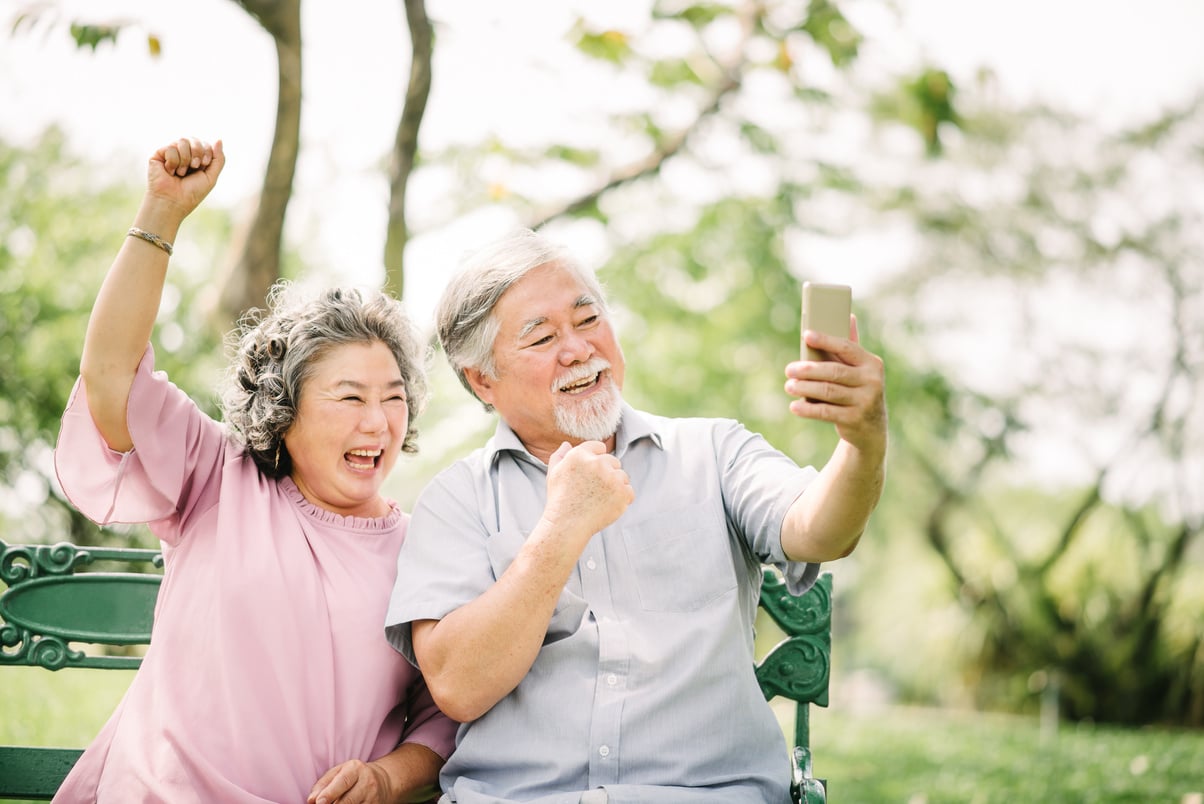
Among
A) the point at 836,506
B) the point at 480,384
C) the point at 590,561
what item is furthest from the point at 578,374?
the point at 836,506

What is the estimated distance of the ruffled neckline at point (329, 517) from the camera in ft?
8.67

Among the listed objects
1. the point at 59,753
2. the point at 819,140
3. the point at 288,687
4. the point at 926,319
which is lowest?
the point at 59,753

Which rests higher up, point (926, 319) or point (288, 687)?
point (926, 319)

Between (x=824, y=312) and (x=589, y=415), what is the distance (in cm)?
85

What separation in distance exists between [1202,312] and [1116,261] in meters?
1.16

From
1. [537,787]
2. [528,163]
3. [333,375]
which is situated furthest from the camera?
[528,163]

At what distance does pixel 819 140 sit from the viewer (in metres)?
11.1

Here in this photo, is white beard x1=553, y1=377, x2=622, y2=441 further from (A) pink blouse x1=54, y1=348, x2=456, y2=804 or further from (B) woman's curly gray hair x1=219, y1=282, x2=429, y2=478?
(A) pink blouse x1=54, y1=348, x2=456, y2=804

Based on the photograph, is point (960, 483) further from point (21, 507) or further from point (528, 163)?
point (21, 507)

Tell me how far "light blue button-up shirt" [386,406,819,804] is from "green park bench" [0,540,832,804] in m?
0.43

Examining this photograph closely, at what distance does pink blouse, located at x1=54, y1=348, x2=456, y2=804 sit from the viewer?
2350 millimetres

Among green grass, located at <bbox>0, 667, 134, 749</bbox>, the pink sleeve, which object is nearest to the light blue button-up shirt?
the pink sleeve

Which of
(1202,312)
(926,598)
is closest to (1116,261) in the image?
(1202,312)

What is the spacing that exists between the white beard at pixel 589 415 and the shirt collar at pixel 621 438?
0.21 feet
